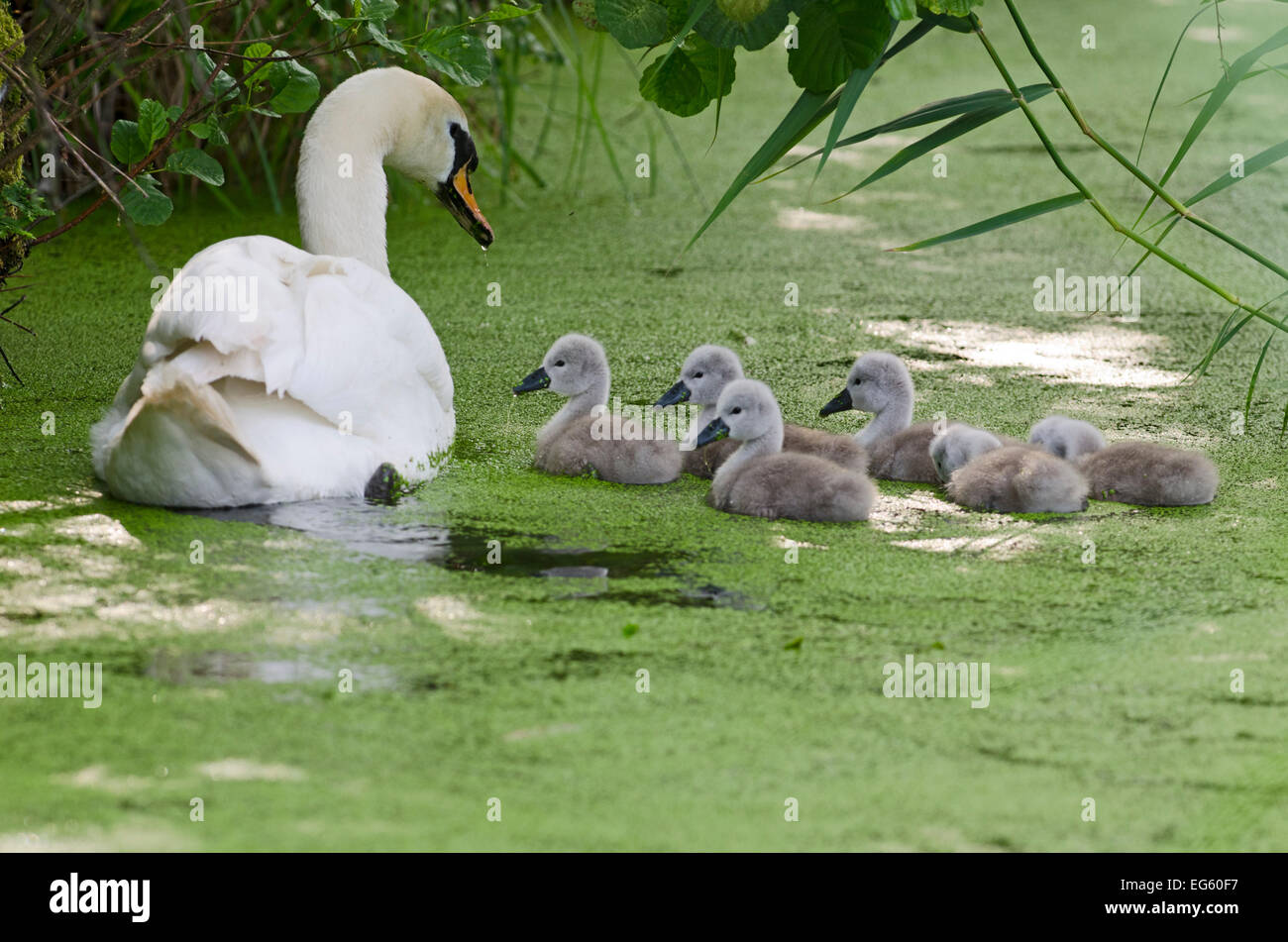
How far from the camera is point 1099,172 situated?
657 centimetres

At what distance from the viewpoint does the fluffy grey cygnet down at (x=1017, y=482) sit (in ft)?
10.3

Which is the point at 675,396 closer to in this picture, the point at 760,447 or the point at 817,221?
the point at 760,447

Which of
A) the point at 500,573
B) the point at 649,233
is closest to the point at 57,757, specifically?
the point at 500,573

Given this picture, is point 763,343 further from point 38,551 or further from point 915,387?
point 38,551

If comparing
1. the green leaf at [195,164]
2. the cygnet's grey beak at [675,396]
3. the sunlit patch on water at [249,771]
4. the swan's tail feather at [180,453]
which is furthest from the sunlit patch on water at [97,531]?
the cygnet's grey beak at [675,396]

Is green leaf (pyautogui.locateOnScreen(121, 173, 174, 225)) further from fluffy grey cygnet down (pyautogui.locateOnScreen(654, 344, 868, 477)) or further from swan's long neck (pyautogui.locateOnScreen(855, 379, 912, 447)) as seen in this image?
swan's long neck (pyautogui.locateOnScreen(855, 379, 912, 447))

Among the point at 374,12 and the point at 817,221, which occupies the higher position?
the point at 374,12

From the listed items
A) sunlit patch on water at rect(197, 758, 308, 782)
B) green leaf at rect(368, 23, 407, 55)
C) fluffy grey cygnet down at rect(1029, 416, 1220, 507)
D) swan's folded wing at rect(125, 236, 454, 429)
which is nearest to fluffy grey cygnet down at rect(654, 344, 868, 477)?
fluffy grey cygnet down at rect(1029, 416, 1220, 507)

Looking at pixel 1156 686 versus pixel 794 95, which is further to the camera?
pixel 794 95

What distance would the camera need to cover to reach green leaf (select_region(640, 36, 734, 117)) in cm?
298

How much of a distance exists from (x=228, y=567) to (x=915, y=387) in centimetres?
205

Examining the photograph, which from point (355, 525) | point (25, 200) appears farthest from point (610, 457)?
point (25, 200)

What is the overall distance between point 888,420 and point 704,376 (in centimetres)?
44

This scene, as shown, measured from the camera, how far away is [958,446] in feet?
10.9
